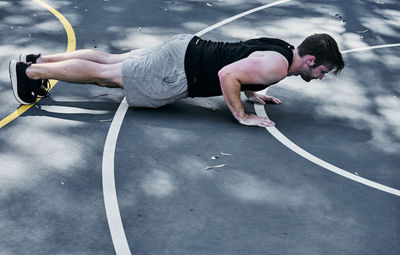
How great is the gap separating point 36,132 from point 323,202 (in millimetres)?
3003

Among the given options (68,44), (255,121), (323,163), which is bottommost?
(323,163)

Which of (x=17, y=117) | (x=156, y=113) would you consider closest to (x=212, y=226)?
(x=156, y=113)

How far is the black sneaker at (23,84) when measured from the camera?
620cm

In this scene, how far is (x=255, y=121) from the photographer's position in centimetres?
625

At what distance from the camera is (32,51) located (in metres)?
7.79

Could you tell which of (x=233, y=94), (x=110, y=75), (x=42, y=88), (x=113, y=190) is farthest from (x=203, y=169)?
(x=42, y=88)

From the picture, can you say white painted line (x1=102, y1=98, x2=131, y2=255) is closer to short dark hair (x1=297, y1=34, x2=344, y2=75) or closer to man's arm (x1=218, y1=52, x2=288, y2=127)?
man's arm (x1=218, y1=52, x2=288, y2=127)

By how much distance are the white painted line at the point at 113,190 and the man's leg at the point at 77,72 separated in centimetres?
44

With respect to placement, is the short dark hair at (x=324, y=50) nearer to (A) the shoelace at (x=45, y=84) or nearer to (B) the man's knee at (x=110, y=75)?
(B) the man's knee at (x=110, y=75)

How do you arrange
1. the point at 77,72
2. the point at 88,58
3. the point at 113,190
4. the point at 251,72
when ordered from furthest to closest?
the point at 88,58 → the point at 77,72 → the point at 251,72 → the point at 113,190

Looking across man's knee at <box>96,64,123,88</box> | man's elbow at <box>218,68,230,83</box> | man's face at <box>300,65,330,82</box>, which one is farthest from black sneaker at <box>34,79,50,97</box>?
man's face at <box>300,65,330,82</box>

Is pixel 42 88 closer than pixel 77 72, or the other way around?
pixel 77 72

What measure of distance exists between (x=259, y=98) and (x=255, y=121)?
26.4 inches

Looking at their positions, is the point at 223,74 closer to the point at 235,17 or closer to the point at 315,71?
the point at 315,71
